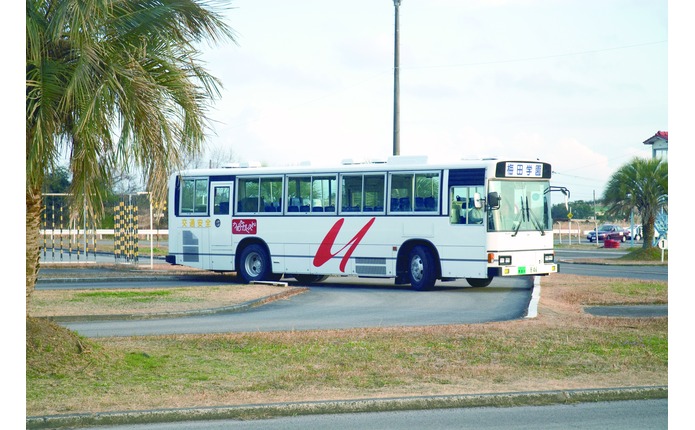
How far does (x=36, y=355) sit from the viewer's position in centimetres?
1078

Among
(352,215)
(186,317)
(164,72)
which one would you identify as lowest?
(186,317)

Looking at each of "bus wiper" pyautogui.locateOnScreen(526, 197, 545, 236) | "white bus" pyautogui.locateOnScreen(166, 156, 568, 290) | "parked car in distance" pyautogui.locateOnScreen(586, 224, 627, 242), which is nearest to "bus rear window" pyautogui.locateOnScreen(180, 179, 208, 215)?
"white bus" pyautogui.locateOnScreen(166, 156, 568, 290)

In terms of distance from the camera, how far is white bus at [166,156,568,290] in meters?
23.9

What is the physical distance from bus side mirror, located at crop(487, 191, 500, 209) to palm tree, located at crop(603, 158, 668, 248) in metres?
22.5

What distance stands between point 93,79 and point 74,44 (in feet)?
1.35

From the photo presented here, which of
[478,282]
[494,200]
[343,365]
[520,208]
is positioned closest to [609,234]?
→ [478,282]

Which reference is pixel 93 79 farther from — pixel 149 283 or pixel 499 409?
pixel 149 283

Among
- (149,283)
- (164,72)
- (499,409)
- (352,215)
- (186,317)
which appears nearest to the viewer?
(499,409)

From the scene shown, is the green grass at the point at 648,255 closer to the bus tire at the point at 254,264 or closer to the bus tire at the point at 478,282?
the bus tire at the point at 478,282

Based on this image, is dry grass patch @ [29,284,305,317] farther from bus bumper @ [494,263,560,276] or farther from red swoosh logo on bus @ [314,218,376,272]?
bus bumper @ [494,263,560,276]

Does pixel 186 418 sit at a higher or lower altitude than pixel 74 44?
lower

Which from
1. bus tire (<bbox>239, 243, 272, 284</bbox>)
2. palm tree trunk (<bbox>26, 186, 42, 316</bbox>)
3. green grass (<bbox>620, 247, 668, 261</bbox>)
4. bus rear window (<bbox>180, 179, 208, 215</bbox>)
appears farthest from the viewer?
green grass (<bbox>620, 247, 668, 261</bbox>)

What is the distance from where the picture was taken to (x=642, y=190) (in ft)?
146
